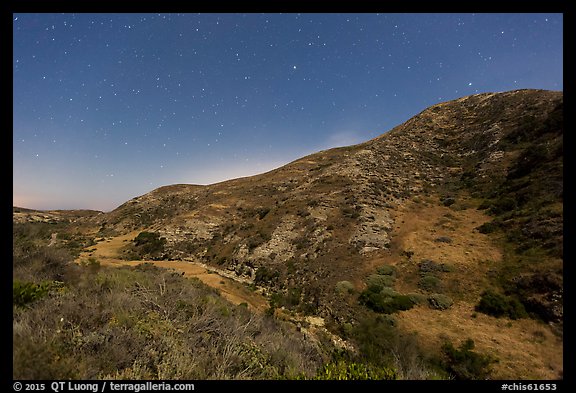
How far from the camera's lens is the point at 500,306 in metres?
14.7

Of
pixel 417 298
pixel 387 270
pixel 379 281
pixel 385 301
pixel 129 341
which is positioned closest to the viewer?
pixel 129 341

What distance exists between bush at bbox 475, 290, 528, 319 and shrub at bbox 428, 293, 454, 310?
4.87 feet

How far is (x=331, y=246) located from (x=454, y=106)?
65.9 m

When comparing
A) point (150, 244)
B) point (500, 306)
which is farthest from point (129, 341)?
point (150, 244)

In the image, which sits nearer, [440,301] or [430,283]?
[440,301]

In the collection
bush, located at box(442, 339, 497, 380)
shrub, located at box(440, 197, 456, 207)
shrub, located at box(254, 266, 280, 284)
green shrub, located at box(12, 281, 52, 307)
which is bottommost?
bush, located at box(442, 339, 497, 380)

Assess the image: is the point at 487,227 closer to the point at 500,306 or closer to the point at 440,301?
the point at 500,306

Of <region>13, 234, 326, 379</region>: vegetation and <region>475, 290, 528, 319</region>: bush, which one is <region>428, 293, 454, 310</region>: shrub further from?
<region>13, 234, 326, 379</region>: vegetation

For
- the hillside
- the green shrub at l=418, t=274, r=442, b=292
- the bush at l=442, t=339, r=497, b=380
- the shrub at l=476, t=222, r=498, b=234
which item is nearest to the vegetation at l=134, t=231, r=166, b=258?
the hillside

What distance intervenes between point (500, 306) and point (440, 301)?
3.08 m

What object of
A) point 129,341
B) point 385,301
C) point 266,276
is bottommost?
point 385,301

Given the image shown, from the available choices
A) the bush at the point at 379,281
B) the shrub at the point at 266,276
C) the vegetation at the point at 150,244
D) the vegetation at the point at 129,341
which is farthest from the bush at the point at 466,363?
the vegetation at the point at 150,244

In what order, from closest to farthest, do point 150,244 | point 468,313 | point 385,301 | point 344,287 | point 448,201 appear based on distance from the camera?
point 468,313 → point 385,301 → point 344,287 → point 448,201 → point 150,244

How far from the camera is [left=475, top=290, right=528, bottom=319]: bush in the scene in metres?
14.3
